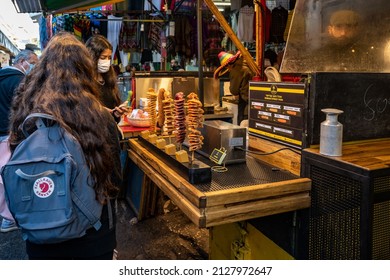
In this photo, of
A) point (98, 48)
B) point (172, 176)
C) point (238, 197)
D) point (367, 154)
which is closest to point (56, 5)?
point (98, 48)

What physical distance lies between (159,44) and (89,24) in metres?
1.32

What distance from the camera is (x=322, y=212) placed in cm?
152

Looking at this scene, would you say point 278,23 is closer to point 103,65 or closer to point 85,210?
point 103,65

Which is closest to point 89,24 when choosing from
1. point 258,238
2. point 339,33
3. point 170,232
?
point 170,232

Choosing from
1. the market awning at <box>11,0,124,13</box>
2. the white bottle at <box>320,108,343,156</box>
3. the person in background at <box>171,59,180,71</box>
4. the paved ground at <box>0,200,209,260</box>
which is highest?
the market awning at <box>11,0,124,13</box>

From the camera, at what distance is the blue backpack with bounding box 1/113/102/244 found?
1182 millimetres

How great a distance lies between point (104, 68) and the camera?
9.18ft

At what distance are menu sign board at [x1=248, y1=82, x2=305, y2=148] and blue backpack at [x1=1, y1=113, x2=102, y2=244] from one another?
3.35ft

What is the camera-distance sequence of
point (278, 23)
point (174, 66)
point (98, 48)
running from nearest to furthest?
point (98, 48)
point (278, 23)
point (174, 66)

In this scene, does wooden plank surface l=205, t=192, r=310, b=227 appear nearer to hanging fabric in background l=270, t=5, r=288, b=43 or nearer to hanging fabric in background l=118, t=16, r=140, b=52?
hanging fabric in background l=270, t=5, r=288, b=43

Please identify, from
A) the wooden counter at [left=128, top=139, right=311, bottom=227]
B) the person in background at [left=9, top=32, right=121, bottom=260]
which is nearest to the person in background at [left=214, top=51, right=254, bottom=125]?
the wooden counter at [left=128, top=139, right=311, bottom=227]

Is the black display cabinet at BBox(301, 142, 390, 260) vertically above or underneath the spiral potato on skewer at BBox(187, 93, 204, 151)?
underneath

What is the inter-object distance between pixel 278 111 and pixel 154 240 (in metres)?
1.76

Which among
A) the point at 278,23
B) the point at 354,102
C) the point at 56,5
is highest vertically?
the point at 278,23
